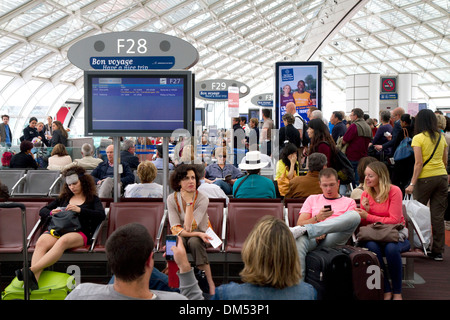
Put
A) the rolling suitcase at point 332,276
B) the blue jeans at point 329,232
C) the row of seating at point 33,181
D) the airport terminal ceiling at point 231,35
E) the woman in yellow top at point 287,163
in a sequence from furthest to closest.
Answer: the airport terminal ceiling at point 231,35 → the row of seating at point 33,181 → the woman in yellow top at point 287,163 → the blue jeans at point 329,232 → the rolling suitcase at point 332,276

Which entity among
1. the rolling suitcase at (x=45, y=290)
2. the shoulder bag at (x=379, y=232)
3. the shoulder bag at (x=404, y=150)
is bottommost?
the rolling suitcase at (x=45, y=290)

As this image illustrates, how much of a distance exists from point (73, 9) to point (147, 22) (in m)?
4.54

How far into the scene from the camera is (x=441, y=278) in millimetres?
5023

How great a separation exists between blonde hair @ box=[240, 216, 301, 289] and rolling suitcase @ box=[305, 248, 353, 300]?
142cm

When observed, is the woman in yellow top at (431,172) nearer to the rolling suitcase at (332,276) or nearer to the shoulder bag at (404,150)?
the shoulder bag at (404,150)

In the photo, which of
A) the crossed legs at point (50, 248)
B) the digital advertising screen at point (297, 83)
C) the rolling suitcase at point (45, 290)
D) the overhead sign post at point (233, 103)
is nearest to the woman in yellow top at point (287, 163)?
the crossed legs at point (50, 248)

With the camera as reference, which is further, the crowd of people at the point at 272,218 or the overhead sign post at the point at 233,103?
the overhead sign post at the point at 233,103

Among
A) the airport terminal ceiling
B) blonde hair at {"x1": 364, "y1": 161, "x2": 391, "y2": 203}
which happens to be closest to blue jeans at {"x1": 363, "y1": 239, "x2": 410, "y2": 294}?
blonde hair at {"x1": 364, "y1": 161, "x2": 391, "y2": 203}

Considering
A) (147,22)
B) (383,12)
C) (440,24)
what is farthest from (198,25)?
(440,24)

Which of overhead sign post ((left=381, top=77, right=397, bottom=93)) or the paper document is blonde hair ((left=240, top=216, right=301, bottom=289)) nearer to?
the paper document

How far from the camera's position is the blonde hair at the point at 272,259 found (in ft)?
7.34

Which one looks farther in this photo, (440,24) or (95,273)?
(440,24)

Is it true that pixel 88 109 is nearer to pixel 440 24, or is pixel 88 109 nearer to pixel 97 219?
pixel 97 219

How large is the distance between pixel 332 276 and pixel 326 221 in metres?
0.55
